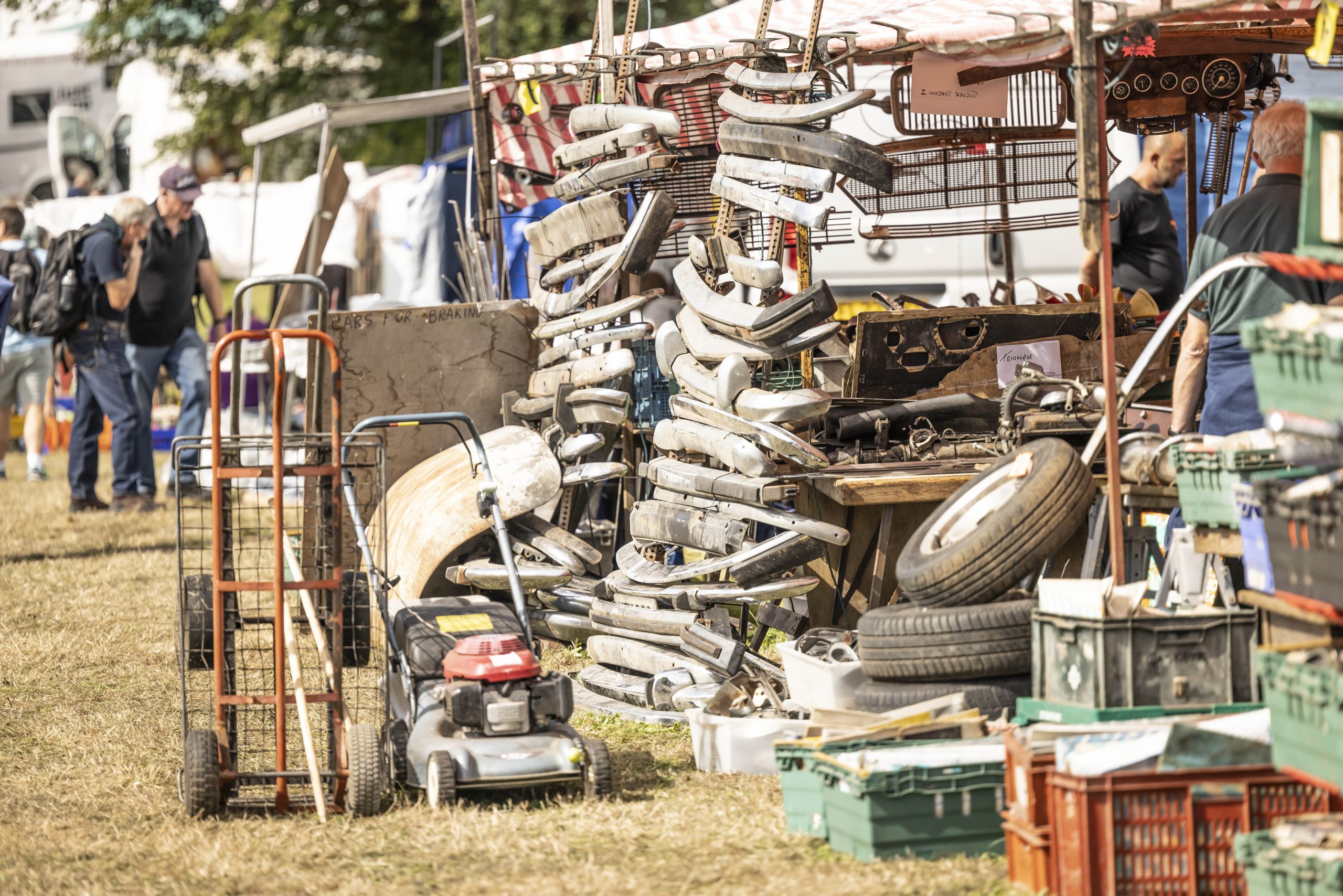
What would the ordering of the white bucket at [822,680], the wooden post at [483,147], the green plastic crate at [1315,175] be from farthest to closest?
the wooden post at [483,147], the white bucket at [822,680], the green plastic crate at [1315,175]

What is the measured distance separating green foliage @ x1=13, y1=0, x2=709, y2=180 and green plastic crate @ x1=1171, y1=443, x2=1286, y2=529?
67.7 ft

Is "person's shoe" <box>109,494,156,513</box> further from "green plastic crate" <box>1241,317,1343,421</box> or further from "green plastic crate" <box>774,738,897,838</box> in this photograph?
"green plastic crate" <box>1241,317,1343,421</box>

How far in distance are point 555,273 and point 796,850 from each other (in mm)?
4025

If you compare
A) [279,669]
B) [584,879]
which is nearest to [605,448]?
[279,669]

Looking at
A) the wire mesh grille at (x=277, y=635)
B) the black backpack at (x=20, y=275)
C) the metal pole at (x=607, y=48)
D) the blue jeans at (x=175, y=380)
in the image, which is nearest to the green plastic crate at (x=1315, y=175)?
the wire mesh grille at (x=277, y=635)

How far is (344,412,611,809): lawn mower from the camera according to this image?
464cm

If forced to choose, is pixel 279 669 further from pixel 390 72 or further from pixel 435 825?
pixel 390 72

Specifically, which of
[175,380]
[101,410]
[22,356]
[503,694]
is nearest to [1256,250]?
[503,694]

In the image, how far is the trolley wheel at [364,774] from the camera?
4.53 m

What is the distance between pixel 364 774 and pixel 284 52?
72.8 feet

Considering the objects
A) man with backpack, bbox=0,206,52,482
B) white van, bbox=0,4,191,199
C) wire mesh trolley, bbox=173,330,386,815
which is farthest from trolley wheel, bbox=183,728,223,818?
white van, bbox=0,4,191,199

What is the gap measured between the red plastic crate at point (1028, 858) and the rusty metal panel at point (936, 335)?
11.5 feet

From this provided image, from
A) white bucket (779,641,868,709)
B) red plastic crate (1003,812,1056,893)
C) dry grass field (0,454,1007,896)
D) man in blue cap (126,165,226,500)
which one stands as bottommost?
dry grass field (0,454,1007,896)

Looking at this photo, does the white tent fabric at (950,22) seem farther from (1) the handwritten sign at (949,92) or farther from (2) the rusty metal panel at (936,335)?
(2) the rusty metal panel at (936,335)
